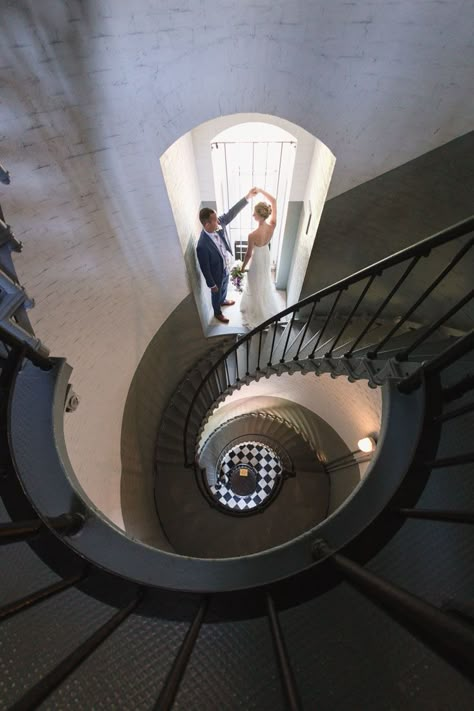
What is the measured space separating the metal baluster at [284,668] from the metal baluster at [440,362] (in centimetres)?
116

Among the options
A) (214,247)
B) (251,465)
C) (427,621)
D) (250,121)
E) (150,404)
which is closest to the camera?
(427,621)

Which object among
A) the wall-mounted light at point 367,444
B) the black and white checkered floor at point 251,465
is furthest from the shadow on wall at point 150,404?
the wall-mounted light at point 367,444

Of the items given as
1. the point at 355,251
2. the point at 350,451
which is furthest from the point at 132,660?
the point at 350,451

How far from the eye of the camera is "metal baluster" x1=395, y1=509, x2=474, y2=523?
1067 millimetres

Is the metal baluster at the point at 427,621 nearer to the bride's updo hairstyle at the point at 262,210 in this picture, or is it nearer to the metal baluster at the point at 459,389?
the metal baluster at the point at 459,389

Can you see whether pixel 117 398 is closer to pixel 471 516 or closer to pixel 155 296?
pixel 155 296

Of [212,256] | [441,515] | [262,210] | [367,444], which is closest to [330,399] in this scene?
[367,444]

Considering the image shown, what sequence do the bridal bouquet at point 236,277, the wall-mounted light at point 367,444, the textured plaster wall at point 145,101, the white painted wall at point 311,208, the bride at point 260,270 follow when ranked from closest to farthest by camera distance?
the textured plaster wall at point 145,101 < the white painted wall at point 311,208 < the bride at point 260,270 < the wall-mounted light at point 367,444 < the bridal bouquet at point 236,277

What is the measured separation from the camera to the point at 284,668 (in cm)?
93

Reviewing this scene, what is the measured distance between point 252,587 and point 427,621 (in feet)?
2.53

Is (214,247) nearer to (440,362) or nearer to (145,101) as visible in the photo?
(145,101)

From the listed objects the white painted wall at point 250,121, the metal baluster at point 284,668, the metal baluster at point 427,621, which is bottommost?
the metal baluster at point 284,668

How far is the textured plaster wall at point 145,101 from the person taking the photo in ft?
6.79

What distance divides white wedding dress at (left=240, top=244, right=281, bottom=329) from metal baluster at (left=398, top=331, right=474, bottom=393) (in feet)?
11.6
